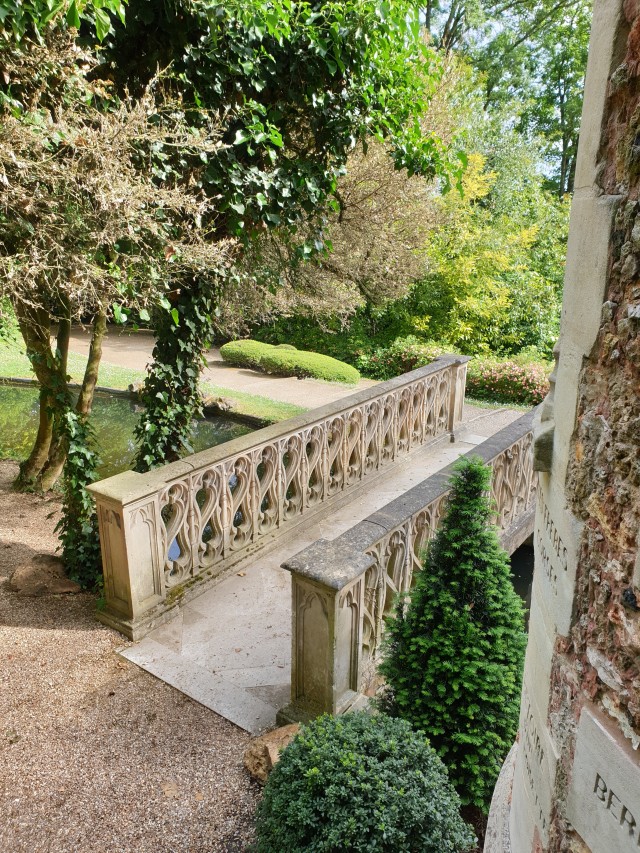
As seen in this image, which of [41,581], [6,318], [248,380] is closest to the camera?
[6,318]

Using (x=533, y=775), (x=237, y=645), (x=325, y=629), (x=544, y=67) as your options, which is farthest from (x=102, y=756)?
(x=544, y=67)

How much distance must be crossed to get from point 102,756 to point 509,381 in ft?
44.3

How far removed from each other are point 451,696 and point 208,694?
1732mm

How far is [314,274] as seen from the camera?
1143cm

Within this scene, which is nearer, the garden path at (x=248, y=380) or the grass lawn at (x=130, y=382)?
the grass lawn at (x=130, y=382)

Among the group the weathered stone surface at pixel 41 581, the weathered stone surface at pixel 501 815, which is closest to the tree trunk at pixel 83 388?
the weathered stone surface at pixel 41 581

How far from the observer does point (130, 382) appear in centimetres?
1536

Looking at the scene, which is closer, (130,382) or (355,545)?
(355,545)

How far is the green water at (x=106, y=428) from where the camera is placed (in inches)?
433

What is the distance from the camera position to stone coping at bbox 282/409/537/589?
140 inches

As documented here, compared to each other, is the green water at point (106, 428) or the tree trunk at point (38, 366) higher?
the tree trunk at point (38, 366)

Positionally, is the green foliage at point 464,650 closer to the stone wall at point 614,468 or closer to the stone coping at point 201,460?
the stone wall at point 614,468

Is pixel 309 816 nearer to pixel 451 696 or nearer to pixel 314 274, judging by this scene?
pixel 451 696

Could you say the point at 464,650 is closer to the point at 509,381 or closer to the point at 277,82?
the point at 277,82
